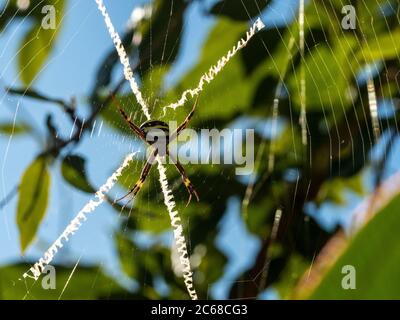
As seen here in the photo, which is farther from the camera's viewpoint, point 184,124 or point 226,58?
point 184,124

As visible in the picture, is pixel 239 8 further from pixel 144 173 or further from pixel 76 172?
pixel 144 173

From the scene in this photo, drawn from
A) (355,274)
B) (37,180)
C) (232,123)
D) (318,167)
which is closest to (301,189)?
(318,167)

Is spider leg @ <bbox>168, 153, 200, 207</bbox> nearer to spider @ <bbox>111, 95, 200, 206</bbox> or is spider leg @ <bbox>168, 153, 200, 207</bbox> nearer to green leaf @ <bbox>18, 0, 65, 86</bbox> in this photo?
spider @ <bbox>111, 95, 200, 206</bbox>

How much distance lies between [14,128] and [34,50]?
26 cm

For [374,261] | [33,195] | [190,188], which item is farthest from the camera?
[190,188]

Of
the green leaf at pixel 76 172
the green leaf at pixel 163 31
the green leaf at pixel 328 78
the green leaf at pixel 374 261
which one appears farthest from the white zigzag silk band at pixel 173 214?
the green leaf at pixel 374 261

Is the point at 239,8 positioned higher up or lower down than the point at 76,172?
higher up

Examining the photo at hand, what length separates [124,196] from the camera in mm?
1979

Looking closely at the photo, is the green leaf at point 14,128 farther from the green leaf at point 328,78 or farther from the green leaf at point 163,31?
the green leaf at point 328,78

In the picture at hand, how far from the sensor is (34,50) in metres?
1.89

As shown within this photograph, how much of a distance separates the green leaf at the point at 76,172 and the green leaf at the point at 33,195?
7 cm

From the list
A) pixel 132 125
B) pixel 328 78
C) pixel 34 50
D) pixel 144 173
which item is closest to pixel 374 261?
pixel 328 78

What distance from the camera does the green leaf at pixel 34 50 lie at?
6.11ft

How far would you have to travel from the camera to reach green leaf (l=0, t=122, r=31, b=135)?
1.82 m
